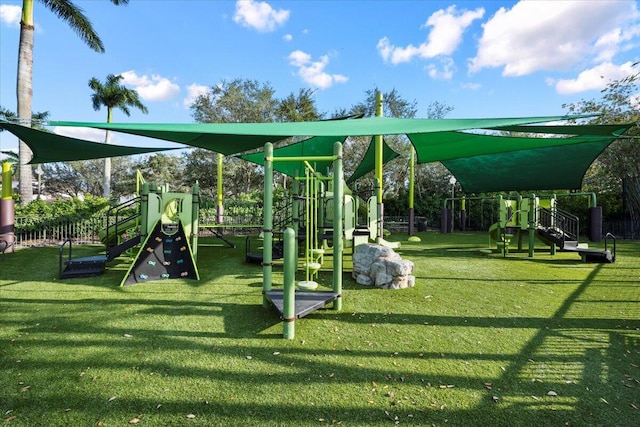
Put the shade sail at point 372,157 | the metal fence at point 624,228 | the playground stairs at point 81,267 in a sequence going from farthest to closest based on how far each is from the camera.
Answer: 1. the metal fence at point 624,228
2. the shade sail at point 372,157
3. the playground stairs at point 81,267

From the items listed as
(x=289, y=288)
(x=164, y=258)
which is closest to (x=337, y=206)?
(x=289, y=288)

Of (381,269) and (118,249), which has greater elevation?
(118,249)

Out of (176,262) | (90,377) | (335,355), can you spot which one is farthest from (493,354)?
(176,262)

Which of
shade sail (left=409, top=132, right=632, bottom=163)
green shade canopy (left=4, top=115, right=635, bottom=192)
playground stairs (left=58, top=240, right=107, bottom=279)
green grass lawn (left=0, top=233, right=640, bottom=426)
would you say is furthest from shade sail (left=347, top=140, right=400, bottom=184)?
playground stairs (left=58, top=240, right=107, bottom=279)

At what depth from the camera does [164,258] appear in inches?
233

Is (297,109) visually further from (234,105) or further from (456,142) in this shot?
(456,142)

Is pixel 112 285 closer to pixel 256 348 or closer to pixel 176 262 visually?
pixel 176 262

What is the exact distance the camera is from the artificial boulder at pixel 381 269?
17.3 feet

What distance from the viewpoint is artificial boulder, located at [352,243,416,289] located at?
5.28 meters

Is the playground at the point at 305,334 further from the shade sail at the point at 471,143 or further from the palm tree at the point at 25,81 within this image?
the palm tree at the point at 25,81

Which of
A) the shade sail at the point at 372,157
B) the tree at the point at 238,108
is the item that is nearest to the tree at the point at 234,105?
the tree at the point at 238,108

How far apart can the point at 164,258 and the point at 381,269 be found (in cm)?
369

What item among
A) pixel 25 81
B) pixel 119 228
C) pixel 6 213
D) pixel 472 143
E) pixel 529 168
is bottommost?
pixel 119 228

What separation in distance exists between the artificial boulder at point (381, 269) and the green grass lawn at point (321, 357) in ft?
0.71
